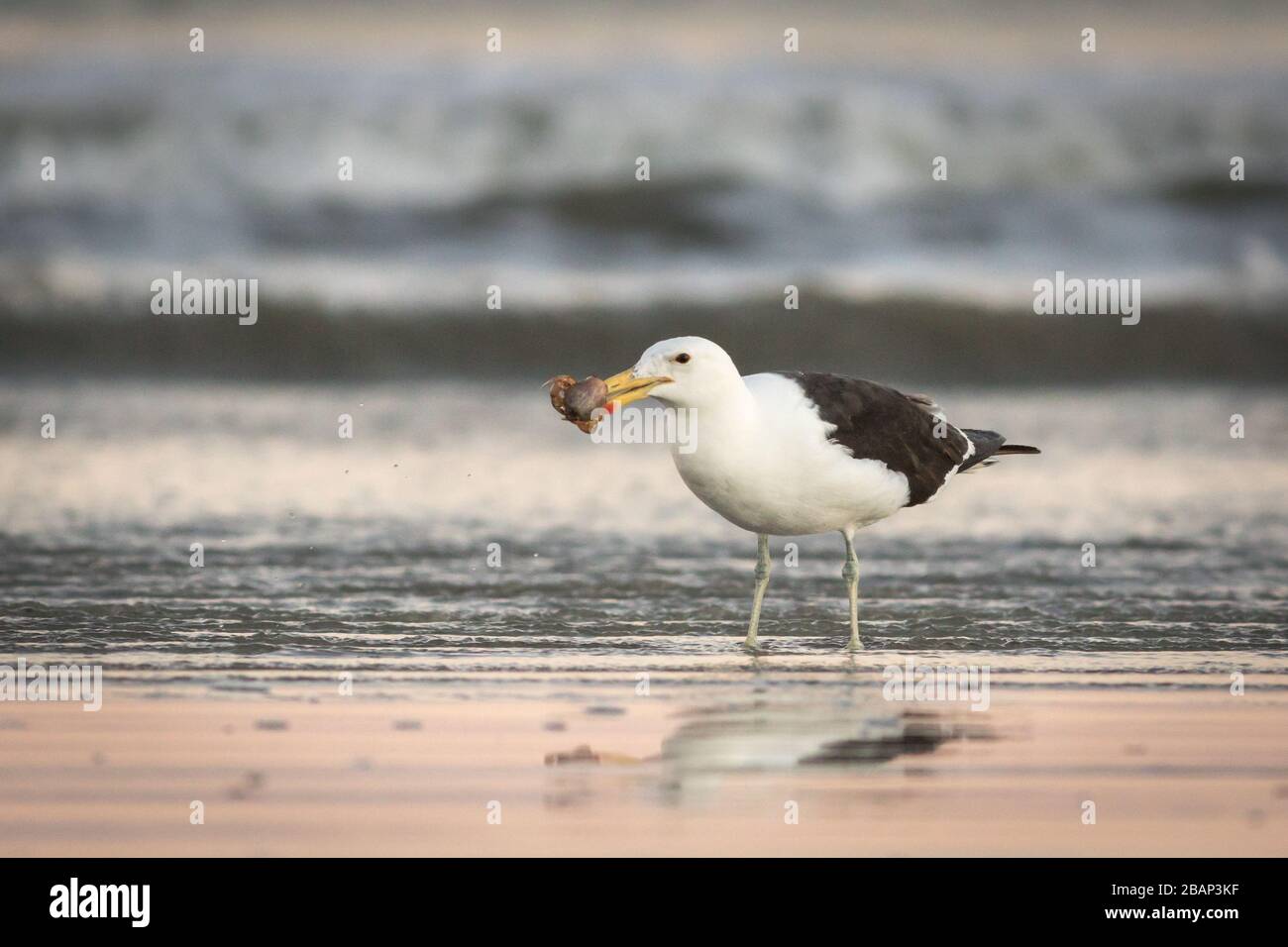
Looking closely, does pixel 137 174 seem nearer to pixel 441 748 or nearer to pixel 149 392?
pixel 149 392

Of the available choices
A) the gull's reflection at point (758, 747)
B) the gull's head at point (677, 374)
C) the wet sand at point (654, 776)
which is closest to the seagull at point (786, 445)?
the gull's head at point (677, 374)

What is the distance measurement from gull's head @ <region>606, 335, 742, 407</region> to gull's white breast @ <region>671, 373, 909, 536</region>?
104 millimetres

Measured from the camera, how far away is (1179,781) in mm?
5223

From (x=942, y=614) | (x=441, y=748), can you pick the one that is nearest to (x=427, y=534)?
(x=942, y=614)

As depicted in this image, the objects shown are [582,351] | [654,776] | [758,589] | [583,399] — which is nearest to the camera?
[654,776]

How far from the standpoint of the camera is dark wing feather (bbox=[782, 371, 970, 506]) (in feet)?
24.1

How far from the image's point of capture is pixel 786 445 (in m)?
7.06

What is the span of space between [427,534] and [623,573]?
130 centimetres

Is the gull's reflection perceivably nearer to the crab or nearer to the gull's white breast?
the gull's white breast

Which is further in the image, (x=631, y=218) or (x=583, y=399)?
(x=631, y=218)

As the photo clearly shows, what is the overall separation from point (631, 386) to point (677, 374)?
0.54 ft

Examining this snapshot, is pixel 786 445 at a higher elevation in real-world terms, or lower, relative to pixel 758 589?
higher

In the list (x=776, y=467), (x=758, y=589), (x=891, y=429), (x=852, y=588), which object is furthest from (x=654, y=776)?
(x=891, y=429)

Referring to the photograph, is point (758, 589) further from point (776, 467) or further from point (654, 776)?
point (654, 776)
